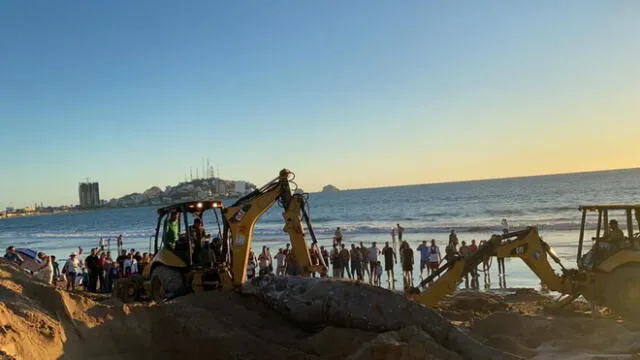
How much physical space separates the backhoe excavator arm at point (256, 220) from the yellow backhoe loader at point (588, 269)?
8.06 ft

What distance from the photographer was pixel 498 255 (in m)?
11.6

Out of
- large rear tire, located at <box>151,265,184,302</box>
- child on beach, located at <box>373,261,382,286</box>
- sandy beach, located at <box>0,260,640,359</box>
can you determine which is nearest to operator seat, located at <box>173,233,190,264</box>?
large rear tire, located at <box>151,265,184,302</box>

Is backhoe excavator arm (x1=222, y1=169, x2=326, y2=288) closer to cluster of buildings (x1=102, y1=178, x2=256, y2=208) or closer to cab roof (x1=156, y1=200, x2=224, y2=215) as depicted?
cab roof (x1=156, y1=200, x2=224, y2=215)

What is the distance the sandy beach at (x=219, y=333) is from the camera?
20.2 feet

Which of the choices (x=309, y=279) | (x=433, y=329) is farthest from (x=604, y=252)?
(x=309, y=279)

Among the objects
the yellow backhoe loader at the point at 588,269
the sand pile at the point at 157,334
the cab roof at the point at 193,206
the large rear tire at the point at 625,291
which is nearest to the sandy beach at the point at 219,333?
the sand pile at the point at 157,334

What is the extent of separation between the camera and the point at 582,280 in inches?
456

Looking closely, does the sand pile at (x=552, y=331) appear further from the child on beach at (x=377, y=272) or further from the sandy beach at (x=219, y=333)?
the child on beach at (x=377, y=272)

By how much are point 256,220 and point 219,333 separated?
13.2ft

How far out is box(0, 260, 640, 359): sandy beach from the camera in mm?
6148

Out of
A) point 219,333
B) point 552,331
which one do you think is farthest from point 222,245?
point 552,331

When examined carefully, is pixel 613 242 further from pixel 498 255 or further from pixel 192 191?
pixel 192 191

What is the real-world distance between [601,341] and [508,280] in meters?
10.3

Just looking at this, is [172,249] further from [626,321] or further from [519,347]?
[626,321]
